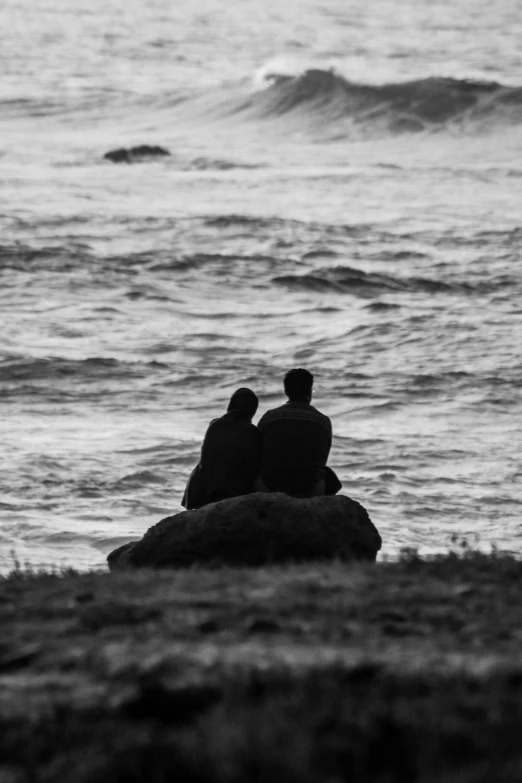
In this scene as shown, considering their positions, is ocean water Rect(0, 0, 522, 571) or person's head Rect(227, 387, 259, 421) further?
ocean water Rect(0, 0, 522, 571)

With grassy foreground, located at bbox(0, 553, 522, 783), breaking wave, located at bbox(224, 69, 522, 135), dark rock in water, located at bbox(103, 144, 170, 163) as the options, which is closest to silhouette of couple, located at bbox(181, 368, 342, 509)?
grassy foreground, located at bbox(0, 553, 522, 783)

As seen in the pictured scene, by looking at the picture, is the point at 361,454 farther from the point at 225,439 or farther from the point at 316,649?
the point at 316,649

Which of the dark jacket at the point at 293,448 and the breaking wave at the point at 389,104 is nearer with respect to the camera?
the dark jacket at the point at 293,448

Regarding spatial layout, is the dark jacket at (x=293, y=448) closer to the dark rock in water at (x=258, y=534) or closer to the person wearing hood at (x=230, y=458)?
the person wearing hood at (x=230, y=458)

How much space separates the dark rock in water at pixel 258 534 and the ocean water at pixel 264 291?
2.29 meters

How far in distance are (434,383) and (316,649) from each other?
44.6 ft

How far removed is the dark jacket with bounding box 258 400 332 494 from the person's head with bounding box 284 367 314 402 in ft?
0.24

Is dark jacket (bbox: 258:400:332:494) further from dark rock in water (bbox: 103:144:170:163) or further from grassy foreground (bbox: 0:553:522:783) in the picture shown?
dark rock in water (bbox: 103:144:170:163)

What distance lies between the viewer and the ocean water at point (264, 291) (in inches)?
575

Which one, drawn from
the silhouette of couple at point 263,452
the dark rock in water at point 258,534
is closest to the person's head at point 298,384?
the silhouette of couple at point 263,452

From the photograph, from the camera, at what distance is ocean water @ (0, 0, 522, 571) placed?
1460 cm

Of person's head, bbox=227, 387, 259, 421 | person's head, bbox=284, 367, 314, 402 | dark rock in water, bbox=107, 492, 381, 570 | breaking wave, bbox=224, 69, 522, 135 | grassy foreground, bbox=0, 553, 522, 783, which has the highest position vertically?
breaking wave, bbox=224, 69, 522, 135

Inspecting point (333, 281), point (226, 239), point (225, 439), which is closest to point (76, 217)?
point (226, 239)

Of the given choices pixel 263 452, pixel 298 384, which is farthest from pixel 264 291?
pixel 263 452
